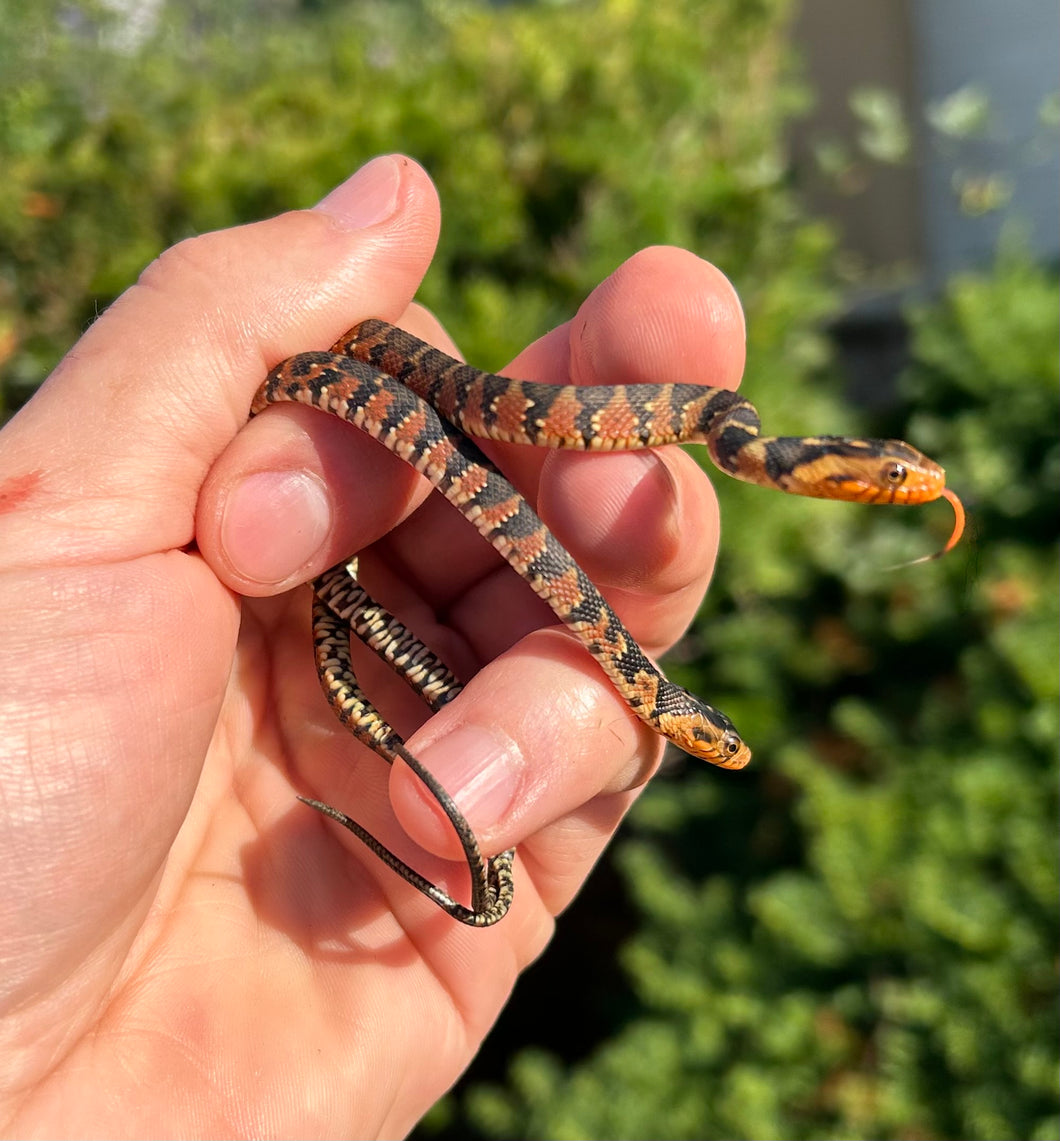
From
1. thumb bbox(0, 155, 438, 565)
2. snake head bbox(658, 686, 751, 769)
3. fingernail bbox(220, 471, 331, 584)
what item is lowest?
snake head bbox(658, 686, 751, 769)

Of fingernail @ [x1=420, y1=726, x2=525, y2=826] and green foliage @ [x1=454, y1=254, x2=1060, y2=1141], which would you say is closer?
fingernail @ [x1=420, y1=726, x2=525, y2=826]

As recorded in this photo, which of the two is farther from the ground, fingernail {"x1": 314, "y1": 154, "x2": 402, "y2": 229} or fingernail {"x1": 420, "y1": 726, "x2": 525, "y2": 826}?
fingernail {"x1": 314, "y1": 154, "x2": 402, "y2": 229}

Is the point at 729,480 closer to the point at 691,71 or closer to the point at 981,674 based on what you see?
the point at 981,674

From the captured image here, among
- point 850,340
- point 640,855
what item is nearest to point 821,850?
point 640,855

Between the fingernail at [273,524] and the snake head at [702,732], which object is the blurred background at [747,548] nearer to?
the snake head at [702,732]

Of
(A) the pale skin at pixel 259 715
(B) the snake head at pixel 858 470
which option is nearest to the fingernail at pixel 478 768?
(A) the pale skin at pixel 259 715

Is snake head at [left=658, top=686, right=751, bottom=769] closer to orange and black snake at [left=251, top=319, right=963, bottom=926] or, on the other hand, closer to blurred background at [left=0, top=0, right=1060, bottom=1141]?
orange and black snake at [left=251, top=319, right=963, bottom=926]

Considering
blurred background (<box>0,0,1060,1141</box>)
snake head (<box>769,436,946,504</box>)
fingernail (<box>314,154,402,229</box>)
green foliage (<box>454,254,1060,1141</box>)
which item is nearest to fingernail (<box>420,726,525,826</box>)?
snake head (<box>769,436,946,504</box>)
